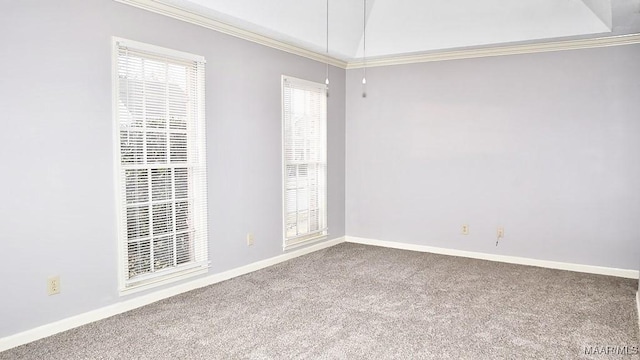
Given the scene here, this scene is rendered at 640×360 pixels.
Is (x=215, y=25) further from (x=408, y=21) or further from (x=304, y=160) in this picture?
(x=408, y=21)

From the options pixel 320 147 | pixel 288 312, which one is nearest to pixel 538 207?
pixel 320 147

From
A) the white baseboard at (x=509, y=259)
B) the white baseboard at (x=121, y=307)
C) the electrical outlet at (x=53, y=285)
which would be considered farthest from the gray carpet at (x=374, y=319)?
the electrical outlet at (x=53, y=285)

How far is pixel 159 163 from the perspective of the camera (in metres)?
3.65

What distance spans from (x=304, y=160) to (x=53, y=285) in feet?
9.80

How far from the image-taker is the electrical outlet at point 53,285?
3006mm

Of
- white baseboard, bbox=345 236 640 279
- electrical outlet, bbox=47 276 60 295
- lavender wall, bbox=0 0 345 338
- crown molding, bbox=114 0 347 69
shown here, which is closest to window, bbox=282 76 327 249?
crown molding, bbox=114 0 347 69

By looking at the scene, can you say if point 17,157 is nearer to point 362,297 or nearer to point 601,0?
point 362,297

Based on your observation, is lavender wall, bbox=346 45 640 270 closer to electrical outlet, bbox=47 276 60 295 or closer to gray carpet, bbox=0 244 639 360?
gray carpet, bbox=0 244 639 360

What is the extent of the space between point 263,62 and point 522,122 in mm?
2850

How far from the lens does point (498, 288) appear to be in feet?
13.4

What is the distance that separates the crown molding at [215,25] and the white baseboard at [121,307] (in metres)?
2.23

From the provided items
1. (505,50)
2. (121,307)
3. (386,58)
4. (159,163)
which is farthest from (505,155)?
(121,307)

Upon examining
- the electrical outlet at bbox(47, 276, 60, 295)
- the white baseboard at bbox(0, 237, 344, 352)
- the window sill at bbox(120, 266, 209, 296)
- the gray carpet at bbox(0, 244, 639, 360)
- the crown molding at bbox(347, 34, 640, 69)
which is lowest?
the gray carpet at bbox(0, 244, 639, 360)

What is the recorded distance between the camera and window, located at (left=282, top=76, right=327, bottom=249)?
16.6 feet
